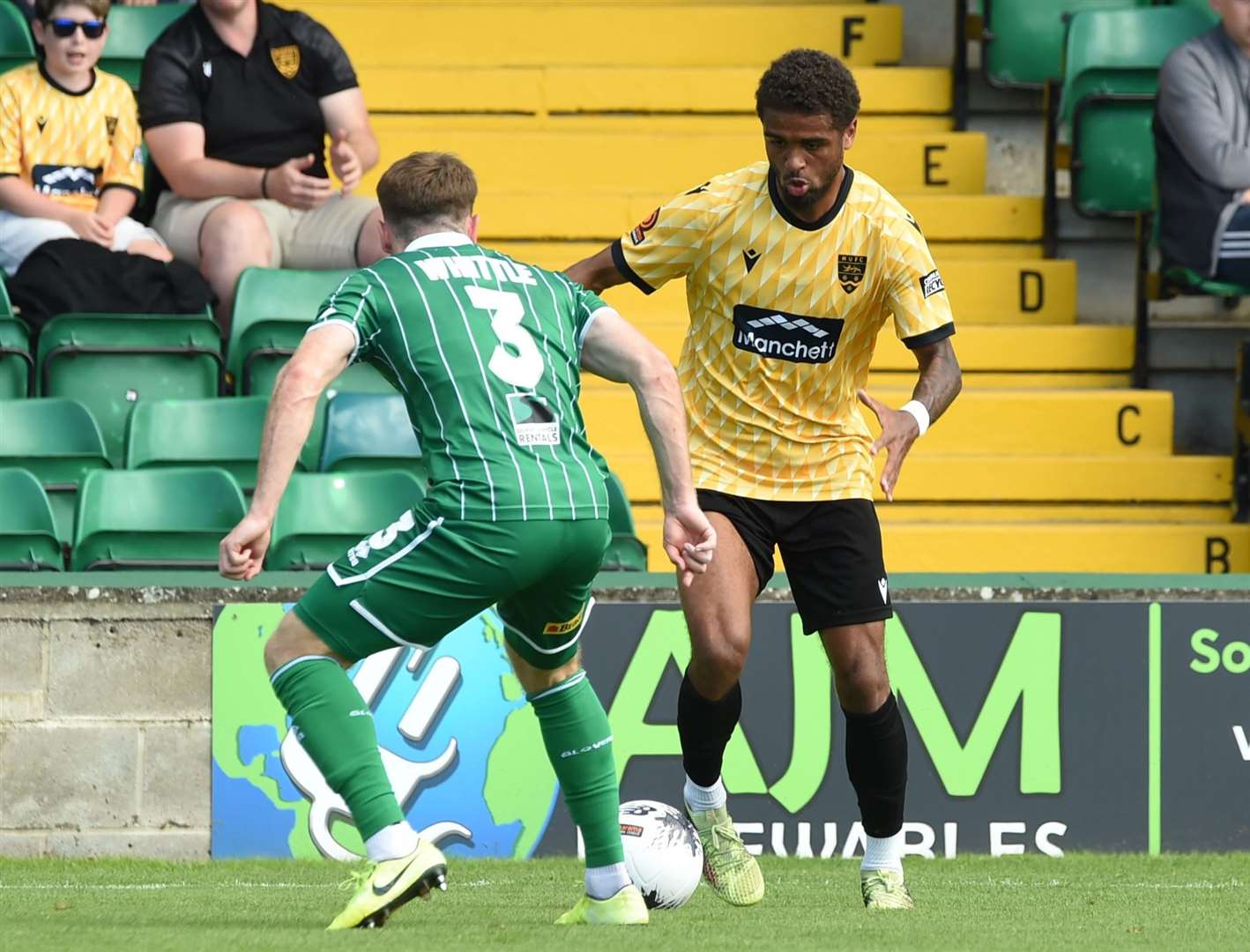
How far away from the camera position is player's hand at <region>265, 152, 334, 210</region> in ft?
27.7

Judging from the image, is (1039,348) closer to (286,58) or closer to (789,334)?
(286,58)

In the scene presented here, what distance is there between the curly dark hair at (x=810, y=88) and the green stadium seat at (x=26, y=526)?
10.4ft

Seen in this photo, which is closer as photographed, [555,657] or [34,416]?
[555,657]

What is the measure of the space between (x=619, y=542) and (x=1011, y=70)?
4435 millimetres

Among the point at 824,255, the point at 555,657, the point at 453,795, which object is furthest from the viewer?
the point at 453,795

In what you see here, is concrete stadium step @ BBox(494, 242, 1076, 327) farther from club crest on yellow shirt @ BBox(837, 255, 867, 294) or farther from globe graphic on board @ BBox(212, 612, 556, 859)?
club crest on yellow shirt @ BBox(837, 255, 867, 294)

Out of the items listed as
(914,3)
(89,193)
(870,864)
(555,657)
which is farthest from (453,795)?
(914,3)

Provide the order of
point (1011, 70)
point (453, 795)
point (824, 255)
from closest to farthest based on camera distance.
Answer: point (824, 255) < point (453, 795) < point (1011, 70)

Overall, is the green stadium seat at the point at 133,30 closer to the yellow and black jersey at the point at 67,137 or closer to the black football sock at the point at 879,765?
the yellow and black jersey at the point at 67,137

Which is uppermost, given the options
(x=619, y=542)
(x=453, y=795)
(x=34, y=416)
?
(x=34, y=416)

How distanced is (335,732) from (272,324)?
162 inches

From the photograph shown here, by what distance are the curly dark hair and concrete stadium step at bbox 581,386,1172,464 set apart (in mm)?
4141

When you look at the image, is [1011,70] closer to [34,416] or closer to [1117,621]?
[1117,621]

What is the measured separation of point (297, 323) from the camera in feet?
26.7
